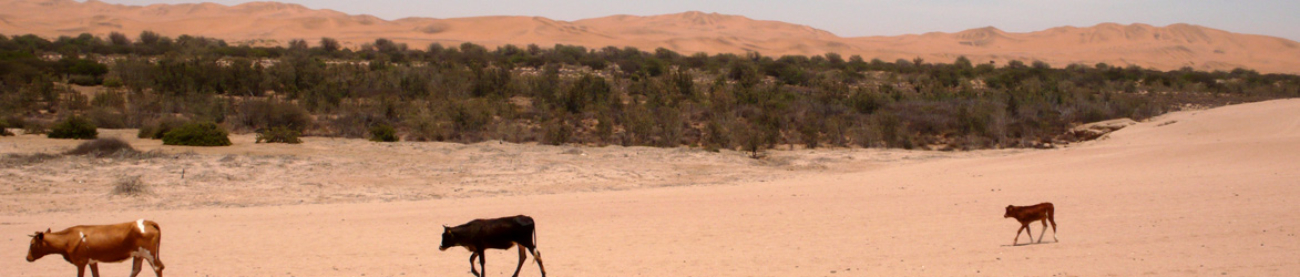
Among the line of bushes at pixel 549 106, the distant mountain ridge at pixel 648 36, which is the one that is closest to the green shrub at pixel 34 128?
the line of bushes at pixel 549 106

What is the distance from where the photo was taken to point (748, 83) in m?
36.8

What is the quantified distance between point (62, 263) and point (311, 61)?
3317 cm

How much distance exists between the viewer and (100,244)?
6102 mm

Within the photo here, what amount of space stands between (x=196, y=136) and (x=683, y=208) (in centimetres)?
1326

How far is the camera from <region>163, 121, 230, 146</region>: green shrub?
1892 cm

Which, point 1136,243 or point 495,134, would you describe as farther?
point 495,134

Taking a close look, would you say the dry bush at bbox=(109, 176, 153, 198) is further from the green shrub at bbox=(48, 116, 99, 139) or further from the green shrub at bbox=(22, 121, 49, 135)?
the green shrub at bbox=(22, 121, 49, 135)

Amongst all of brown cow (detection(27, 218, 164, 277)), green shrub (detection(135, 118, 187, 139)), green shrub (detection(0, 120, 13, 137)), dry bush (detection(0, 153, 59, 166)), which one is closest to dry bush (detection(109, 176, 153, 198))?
dry bush (detection(0, 153, 59, 166))

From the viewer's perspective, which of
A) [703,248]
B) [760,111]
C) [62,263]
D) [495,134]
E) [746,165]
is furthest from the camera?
[760,111]

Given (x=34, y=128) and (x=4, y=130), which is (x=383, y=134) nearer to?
(x=34, y=128)

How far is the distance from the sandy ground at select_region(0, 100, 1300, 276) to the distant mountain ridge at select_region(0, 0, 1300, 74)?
59.1m

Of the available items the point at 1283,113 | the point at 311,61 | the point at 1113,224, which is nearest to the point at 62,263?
the point at 1113,224

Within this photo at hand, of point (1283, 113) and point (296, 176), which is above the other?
point (1283, 113)

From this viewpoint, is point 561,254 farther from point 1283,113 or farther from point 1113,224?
point 1283,113
